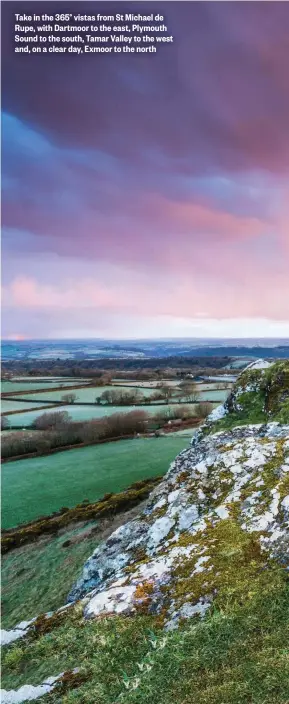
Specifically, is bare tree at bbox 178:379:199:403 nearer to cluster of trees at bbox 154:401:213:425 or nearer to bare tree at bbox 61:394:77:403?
cluster of trees at bbox 154:401:213:425

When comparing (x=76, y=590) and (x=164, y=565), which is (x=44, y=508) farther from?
(x=164, y=565)

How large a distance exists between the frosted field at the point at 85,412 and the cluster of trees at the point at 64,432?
3989mm

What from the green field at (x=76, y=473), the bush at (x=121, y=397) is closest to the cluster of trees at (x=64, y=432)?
the green field at (x=76, y=473)

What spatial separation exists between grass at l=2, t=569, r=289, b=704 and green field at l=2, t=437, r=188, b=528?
36936 mm

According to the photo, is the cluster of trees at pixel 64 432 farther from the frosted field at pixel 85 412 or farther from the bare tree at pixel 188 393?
the bare tree at pixel 188 393

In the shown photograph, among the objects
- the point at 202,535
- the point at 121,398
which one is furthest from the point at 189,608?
the point at 121,398

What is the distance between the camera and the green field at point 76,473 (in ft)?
140

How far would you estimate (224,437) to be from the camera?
12.0 meters

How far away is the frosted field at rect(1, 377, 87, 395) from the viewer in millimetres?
119812

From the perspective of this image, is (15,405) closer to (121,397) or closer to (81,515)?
(121,397)

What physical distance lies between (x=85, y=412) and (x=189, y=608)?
8669 cm

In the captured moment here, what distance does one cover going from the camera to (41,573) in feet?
72.2

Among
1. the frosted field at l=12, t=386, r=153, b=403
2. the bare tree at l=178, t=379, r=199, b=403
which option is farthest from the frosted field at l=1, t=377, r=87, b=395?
the bare tree at l=178, t=379, r=199, b=403

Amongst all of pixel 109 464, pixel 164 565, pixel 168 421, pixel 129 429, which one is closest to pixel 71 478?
pixel 109 464
